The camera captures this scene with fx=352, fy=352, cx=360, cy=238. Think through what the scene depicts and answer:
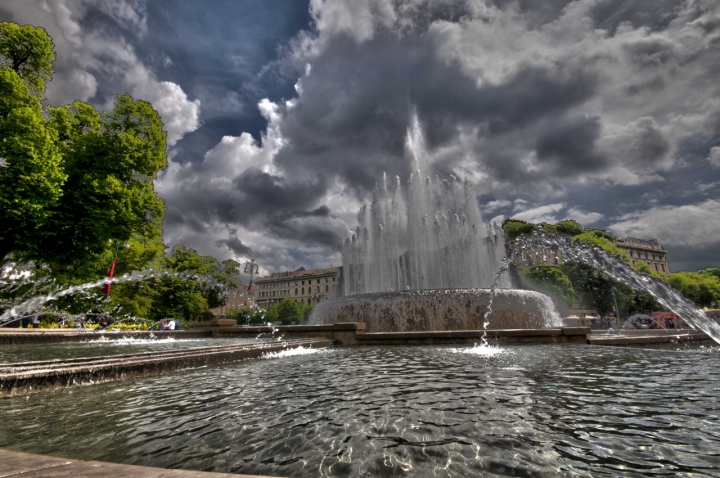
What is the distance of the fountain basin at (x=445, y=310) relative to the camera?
16359mm

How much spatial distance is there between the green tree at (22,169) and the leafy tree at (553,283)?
54.3m

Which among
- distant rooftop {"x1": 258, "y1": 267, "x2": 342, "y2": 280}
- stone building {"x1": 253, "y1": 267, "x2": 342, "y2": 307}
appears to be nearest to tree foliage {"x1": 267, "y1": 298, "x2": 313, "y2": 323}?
stone building {"x1": 253, "y1": 267, "x2": 342, "y2": 307}

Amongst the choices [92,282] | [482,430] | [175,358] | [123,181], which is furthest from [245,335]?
[482,430]

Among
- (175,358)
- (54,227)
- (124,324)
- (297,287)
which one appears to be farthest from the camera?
(297,287)

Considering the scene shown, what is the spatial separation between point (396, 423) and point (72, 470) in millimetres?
2692

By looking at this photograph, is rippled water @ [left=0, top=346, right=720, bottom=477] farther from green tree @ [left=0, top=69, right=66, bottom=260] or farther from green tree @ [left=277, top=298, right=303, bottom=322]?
green tree @ [left=277, top=298, right=303, bottom=322]

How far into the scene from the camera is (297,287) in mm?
120375

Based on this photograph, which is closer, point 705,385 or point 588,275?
point 705,385

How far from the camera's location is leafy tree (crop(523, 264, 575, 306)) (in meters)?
51.1

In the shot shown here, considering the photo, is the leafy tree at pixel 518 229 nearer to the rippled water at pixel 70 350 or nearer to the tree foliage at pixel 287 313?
the tree foliage at pixel 287 313

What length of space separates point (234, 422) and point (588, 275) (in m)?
56.4

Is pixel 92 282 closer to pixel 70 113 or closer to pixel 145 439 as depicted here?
pixel 70 113

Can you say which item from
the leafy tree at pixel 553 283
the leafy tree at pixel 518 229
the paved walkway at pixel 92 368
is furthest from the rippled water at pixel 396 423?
the leafy tree at pixel 518 229

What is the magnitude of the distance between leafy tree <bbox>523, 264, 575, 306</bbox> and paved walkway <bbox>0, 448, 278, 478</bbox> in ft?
185
